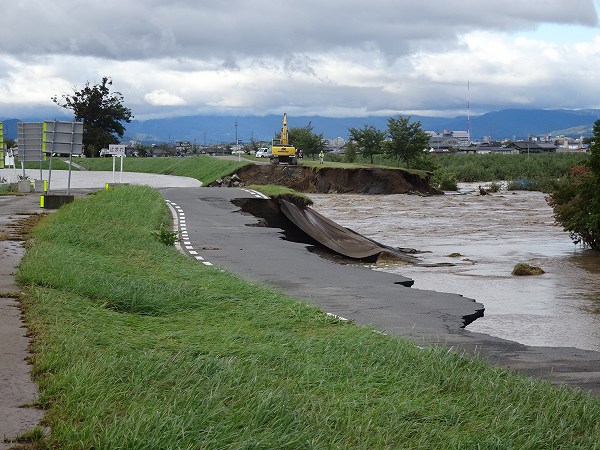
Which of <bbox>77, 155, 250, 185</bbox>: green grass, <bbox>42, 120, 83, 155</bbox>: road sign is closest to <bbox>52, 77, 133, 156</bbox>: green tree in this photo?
<bbox>77, 155, 250, 185</bbox>: green grass

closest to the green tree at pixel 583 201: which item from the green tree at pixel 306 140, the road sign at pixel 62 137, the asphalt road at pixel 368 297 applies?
the asphalt road at pixel 368 297

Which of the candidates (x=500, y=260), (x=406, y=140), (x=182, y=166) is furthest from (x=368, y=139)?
(x=500, y=260)

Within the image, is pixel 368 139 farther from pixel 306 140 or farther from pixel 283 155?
pixel 283 155

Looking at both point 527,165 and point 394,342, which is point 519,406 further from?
point 527,165

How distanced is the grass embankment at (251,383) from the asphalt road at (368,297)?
1.44 m

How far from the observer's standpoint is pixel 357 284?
57.7 feet

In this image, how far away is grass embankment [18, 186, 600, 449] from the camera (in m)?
5.91

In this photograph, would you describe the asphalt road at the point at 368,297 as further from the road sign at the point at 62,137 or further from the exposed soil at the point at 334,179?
the exposed soil at the point at 334,179

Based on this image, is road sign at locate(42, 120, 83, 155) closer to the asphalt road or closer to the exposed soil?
the asphalt road

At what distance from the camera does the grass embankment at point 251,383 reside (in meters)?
5.91

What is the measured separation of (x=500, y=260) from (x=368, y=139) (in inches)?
3233

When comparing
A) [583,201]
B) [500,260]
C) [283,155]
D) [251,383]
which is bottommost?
[500,260]

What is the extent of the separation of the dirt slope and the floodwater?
11.4 meters

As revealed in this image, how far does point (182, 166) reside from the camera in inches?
3748
